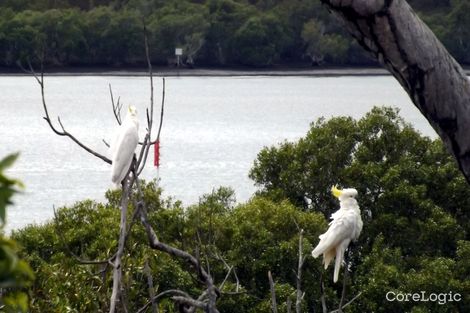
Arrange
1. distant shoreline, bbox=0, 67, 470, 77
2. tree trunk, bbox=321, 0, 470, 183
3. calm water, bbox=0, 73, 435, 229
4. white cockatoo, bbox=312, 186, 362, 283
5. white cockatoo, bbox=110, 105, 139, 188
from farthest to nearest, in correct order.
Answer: distant shoreline, bbox=0, 67, 470, 77
calm water, bbox=0, 73, 435, 229
white cockatoo, bbox=312, 186, 362, 283
white cockatoo, bbox=110, 105, 139, 188
tree trunk, bbox=321, 0, 470, 183

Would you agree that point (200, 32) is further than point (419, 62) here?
Yes

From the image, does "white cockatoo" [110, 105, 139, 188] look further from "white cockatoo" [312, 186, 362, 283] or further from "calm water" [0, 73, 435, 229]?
"calm water" [0, 73, 435, 229]

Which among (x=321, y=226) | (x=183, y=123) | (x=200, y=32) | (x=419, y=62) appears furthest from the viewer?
(x=200, y=32)

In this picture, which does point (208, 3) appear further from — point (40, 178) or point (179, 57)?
point (40, 178)

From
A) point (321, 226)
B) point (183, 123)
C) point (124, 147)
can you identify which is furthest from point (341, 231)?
point (183, 123)

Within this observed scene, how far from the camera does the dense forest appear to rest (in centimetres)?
8338

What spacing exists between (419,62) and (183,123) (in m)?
66.2

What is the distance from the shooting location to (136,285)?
1083 centimetres

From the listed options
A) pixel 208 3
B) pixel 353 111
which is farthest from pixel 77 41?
pixel 353 111

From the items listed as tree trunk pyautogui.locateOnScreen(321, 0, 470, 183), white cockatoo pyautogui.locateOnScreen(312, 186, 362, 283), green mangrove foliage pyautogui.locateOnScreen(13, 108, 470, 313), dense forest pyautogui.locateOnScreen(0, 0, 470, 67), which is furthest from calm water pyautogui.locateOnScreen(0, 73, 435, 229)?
tree trunk pyautogui.locateOnScreen(321, 0, 470, 183)

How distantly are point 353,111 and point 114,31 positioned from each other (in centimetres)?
1908

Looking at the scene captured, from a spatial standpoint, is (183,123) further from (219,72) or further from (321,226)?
(321,226)

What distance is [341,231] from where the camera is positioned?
6.42 meters

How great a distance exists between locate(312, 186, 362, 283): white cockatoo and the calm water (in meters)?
22.4
